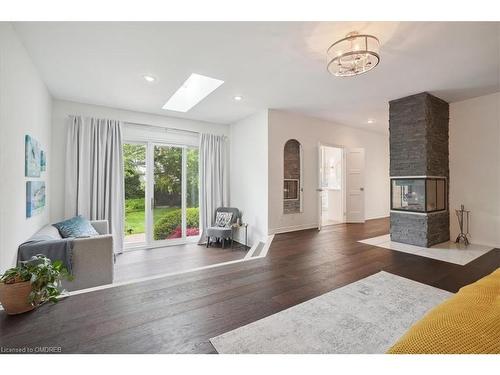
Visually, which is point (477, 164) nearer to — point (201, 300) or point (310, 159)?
point (310, 159)

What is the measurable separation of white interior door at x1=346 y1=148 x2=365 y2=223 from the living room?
37 mm

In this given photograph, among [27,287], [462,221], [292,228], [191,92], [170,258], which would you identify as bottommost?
[170,258]

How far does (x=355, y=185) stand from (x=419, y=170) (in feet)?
7.35

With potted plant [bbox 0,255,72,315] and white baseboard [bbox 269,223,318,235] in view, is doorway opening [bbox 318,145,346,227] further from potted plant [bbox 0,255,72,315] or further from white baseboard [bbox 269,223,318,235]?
potted plant [bbox 0,255,72,315]

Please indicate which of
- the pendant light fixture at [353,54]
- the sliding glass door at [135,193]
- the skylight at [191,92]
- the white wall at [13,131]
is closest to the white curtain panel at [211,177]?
the skylight at [191,92]

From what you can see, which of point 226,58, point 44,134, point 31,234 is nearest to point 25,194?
point 31,234

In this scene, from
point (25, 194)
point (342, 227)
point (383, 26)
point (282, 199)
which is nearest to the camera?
point (383, 26)

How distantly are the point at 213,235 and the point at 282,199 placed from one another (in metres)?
1.66

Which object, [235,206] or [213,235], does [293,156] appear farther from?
[213,235]

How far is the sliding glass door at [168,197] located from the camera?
4.71 m

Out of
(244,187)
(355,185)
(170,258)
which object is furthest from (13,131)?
(355,185)

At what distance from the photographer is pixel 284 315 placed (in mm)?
1713

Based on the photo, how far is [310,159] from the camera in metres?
4.98

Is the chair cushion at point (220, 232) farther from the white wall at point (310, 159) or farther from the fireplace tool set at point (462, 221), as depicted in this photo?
the fireplace tool set at point (462, 221)
